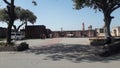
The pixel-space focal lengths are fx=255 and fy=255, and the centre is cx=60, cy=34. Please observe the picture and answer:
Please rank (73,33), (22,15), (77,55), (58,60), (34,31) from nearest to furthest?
(58,60) < (77,55) < (34,31) < (73,33) < (22,15)

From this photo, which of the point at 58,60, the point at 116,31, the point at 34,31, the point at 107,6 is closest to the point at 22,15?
the point at 34,31

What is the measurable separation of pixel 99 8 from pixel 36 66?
77.5ft

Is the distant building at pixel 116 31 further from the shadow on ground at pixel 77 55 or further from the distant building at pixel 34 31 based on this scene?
the shadow on ground at pixel 77 55

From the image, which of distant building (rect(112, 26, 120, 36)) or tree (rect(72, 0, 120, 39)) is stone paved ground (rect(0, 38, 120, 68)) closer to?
tree (rect(72, 0, 120, 39))

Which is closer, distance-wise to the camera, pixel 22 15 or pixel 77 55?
pixel 77 55

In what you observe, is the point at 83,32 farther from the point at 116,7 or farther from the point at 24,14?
the point at 116,7

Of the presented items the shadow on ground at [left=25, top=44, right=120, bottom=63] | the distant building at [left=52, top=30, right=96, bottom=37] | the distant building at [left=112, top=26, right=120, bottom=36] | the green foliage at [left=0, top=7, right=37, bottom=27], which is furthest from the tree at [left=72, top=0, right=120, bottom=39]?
the green foliage at [left=0, top=7, right=37, bottom=27]

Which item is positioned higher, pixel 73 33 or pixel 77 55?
pixel 73 33

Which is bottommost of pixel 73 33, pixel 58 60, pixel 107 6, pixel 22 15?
pixel 58 60

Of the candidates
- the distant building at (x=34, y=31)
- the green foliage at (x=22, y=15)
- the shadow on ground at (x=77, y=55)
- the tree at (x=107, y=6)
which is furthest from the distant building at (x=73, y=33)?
the shadow on ground at (x=77, y=55)

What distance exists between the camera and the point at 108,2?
33688mm

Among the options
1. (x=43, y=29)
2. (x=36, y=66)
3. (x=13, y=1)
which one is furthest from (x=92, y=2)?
(x=43, y=29)

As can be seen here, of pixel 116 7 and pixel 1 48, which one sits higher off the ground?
pixel 116 7

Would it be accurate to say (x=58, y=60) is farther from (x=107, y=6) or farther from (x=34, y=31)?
(x=34, y=31)
